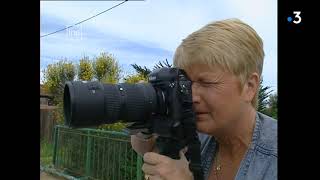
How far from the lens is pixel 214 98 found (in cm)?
122

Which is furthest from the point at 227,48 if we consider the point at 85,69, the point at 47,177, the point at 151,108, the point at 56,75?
the point at 56,75

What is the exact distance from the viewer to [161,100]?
4.18 ft

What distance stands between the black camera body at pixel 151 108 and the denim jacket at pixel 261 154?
0.49ft

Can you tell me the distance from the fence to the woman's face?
2864 millimetres

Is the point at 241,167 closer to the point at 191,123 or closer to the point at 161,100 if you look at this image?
the point at 191,123

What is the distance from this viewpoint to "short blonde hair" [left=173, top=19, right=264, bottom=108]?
120cm

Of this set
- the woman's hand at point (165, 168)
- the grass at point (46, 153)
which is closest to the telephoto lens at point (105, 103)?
the woman's hand at point (165, 168)

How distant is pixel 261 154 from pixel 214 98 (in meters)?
0.21

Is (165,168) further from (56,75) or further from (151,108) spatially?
(56,75)

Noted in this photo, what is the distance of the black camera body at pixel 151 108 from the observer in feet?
3.90
